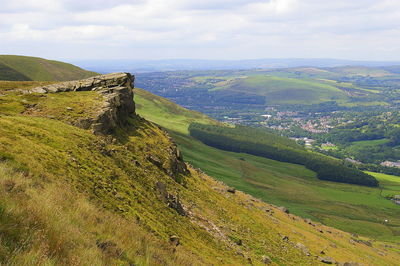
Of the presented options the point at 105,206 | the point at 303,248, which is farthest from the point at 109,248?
the point at 303,248

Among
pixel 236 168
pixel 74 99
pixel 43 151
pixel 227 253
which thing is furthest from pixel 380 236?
pixel 43 151

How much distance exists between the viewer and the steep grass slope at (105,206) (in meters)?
12.0

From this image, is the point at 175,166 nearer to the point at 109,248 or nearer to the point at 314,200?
the point at 109,248

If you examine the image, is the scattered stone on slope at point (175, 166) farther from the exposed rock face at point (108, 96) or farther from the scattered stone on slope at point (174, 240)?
the scattered stone on slope at point (174, 240)

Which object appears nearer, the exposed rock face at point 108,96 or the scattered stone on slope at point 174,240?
the scattered stone on slope at point 174,240

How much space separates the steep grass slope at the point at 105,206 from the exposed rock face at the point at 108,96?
5.98 ft

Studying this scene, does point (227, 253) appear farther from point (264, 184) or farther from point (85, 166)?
point (264, 184)

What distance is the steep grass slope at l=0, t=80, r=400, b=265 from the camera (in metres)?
12.0

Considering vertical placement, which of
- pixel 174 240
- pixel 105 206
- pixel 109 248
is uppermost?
pixel 109 248

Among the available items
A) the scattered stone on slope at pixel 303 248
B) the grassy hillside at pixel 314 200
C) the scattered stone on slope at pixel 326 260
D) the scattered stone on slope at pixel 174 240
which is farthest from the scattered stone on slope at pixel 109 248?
the grassy hillside at pixel 314 200

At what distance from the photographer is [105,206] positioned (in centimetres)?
2358

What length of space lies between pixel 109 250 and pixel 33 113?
131ft

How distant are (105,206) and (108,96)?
129 feet

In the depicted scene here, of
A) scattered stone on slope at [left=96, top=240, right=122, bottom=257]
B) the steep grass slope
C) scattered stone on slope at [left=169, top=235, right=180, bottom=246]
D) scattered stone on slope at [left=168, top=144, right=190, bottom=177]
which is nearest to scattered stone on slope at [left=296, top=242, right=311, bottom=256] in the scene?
the steep grass slope
